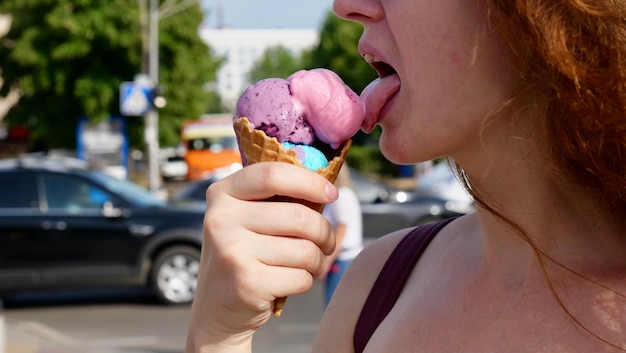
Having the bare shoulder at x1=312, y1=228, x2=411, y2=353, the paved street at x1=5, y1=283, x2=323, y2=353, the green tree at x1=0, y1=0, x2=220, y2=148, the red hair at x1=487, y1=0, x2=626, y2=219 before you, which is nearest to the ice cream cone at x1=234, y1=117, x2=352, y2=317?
the bare shoulder at x1=312, y1=228, x2=411, y2=353

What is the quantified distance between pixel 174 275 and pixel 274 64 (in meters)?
90.1

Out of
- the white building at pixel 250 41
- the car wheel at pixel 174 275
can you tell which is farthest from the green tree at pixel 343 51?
the white building at pixel 250 41

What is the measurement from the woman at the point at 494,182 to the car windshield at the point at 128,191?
332 inches

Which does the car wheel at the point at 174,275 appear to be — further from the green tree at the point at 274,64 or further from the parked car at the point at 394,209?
the green tree at the point at 274,64

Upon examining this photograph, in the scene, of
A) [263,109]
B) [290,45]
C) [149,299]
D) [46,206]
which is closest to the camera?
[263,109]

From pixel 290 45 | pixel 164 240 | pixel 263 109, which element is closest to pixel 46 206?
pixel 164 240

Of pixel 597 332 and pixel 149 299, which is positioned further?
pixel 149 299

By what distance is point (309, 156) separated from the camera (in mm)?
1565

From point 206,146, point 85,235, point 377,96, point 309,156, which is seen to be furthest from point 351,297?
point 206,146

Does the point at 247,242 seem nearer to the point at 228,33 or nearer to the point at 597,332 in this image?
the point at 597,332

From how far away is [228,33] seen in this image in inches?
4749

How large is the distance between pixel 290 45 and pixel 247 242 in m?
121

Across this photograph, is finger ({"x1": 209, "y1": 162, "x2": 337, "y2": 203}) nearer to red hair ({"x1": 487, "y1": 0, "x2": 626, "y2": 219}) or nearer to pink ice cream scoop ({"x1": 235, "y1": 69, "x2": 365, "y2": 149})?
pink ice cream scoop ({"x1": 235, "y1": 69, "x2": 365, "y2": 149})

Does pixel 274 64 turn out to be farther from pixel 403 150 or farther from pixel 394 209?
pixel 403 150
